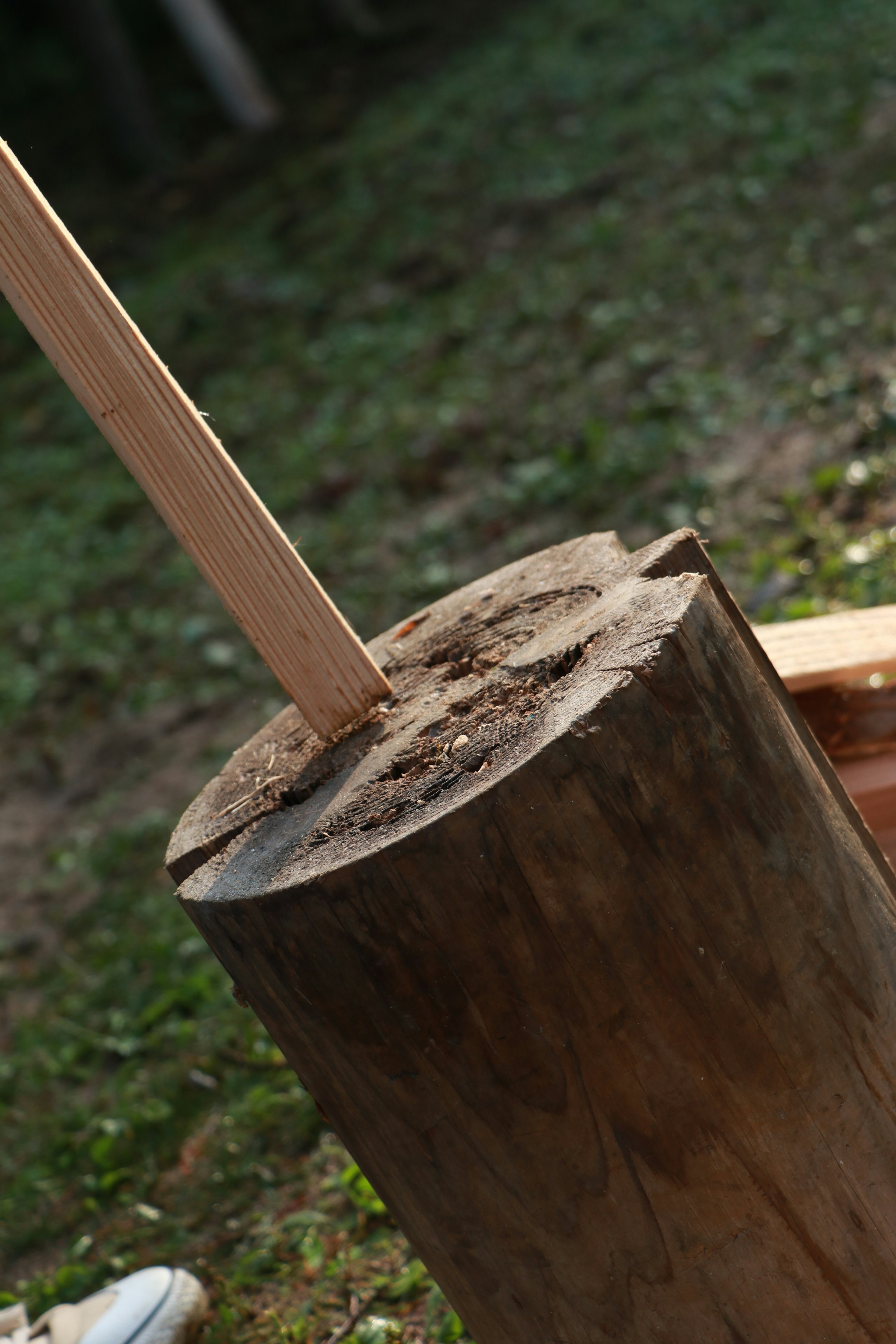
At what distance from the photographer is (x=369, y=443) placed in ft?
18.5

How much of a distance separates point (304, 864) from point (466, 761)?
215 millimetres

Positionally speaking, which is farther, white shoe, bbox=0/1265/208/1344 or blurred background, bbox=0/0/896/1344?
blurred background, bbox=0/0/896/1344

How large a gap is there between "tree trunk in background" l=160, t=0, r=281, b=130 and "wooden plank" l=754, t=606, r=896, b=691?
34.4ft

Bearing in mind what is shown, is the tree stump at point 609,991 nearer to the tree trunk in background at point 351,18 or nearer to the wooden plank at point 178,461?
the wooden plank at point 178,461

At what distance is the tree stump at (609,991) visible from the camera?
3.73 ft

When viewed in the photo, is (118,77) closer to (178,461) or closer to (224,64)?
(224,64)

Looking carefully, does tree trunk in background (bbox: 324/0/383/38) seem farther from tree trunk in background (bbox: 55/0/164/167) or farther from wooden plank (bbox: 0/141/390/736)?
wooden plank (bbox: 0/141/390/736)

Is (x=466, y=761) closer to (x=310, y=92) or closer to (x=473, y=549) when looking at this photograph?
(x=473, y=549)

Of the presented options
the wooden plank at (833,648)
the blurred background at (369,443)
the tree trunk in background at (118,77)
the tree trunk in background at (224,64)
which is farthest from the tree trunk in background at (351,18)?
the wooden plank at (833,648)

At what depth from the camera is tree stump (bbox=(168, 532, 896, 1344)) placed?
1137 millimetres

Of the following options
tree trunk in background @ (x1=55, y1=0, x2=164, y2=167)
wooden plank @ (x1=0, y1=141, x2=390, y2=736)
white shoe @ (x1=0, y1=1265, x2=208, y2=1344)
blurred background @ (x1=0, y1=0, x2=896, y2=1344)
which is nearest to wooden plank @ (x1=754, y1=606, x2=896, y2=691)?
wooden plank @ (x1=0, y1=141, x2=390, y2=736)

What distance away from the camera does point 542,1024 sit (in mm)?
1154

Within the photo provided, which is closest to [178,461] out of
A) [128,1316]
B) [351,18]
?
[128,1316]

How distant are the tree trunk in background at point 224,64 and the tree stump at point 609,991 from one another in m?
11.2
